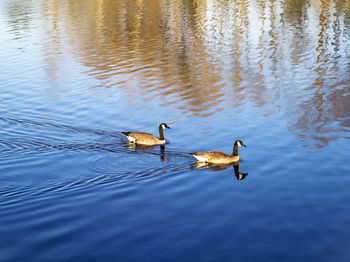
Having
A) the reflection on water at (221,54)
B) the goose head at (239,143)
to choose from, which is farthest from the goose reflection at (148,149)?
the reflection on water at (221,54)

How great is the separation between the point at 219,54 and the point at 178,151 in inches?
895

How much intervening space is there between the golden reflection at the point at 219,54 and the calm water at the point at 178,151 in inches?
8.1

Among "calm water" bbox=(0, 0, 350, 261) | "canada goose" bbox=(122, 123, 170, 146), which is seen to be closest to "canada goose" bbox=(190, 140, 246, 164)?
"calm water" bbox=(0, 0, 350, 261)

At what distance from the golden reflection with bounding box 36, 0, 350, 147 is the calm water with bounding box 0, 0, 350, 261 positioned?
21 centimetres

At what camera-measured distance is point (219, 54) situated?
4112cm

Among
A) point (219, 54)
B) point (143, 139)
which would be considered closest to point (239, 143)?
point (143, 139)

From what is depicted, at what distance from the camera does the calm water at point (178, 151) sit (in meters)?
13.2

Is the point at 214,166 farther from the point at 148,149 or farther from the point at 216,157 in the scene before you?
the point at 148,149

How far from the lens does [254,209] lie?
1491cm

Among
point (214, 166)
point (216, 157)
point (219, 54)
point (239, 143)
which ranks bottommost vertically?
point (214, 166)

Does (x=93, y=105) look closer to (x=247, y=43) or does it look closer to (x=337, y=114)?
(x=337, y=114)

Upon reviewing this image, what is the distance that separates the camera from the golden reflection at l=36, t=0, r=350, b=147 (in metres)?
27.5

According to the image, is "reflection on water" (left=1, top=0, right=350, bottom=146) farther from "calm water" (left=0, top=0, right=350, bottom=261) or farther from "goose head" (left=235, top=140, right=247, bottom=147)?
"goose head" (left=235, top=140, right=247, bottom=147)

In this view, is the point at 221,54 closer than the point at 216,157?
No
